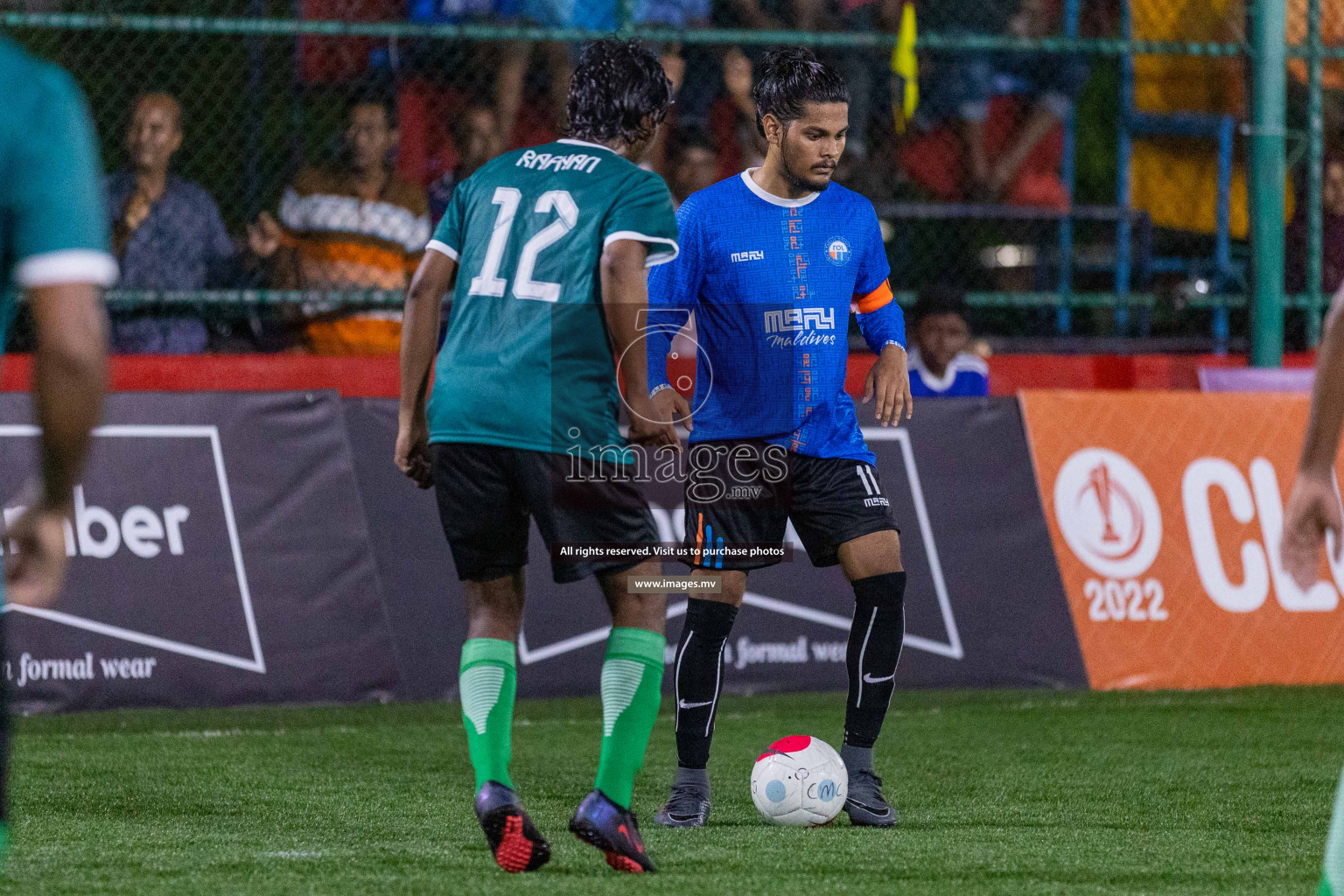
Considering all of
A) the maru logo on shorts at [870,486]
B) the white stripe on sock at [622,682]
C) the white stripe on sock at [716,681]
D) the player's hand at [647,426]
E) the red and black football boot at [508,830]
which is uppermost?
the player's hand at [647,426]

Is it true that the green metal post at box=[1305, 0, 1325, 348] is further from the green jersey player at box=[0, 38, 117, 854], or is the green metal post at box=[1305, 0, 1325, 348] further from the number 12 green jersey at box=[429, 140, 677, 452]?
the green jersey player at box=[0, 38, 117, 854]

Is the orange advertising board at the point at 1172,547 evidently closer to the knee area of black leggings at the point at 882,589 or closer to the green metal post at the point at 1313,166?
the green metal post at the point at 1313,166

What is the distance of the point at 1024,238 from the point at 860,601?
18.3 feet

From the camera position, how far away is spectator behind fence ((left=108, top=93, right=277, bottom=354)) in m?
8.73

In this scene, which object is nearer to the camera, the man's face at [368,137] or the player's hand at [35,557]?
the player's hand at [35,557]

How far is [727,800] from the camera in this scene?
532cm

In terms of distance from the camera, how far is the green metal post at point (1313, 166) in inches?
384

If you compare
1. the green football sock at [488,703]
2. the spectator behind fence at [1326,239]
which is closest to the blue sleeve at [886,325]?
the green football sock at [488,703]

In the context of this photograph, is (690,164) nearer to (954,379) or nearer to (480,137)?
(480,137)

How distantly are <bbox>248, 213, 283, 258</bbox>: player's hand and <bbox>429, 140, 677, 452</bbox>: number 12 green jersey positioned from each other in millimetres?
5143

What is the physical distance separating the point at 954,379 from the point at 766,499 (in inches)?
167

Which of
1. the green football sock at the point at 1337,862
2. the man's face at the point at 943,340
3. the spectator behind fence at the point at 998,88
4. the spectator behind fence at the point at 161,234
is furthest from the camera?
the spectator behind fence at the point at 998,88

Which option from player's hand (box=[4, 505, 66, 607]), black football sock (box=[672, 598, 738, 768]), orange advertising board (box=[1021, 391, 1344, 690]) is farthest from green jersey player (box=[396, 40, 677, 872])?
orange advertising board (box=[1021, 391, 1344, 690])

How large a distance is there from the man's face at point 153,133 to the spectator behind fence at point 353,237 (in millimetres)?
606
